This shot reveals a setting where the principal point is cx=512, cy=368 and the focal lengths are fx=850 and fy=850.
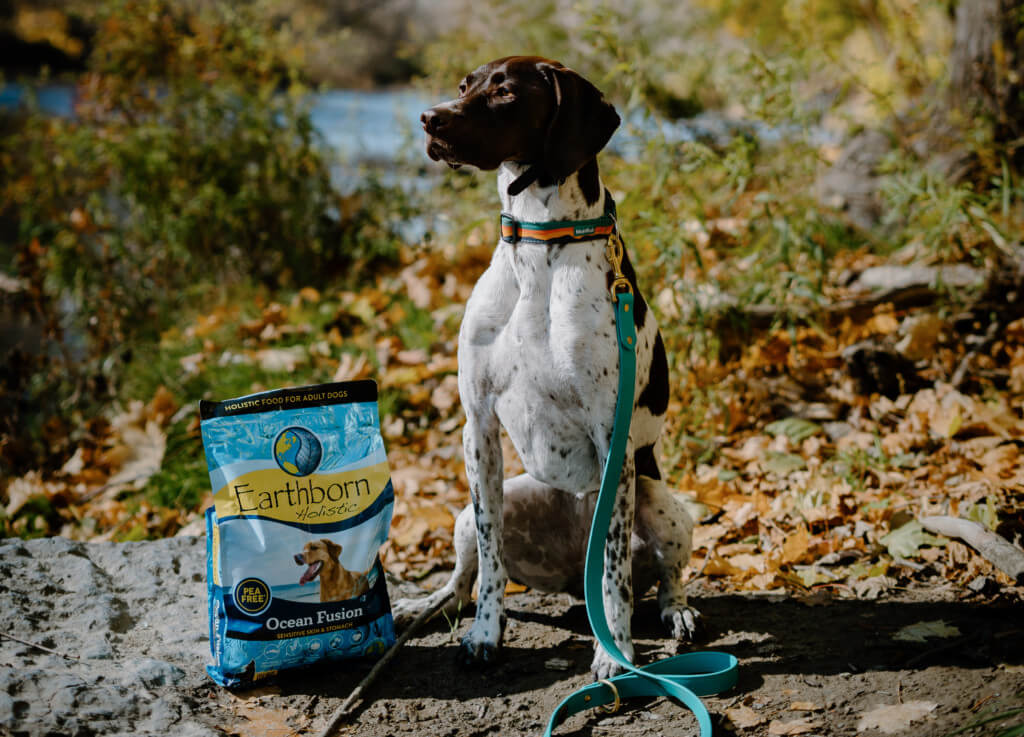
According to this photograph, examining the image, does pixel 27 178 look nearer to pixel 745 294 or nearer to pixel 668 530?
pixel 745 294

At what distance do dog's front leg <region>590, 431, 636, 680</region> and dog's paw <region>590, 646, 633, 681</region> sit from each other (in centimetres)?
2

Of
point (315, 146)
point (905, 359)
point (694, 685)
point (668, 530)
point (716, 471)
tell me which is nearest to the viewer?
point (694, 685)

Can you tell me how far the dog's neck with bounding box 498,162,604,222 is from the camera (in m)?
2.39

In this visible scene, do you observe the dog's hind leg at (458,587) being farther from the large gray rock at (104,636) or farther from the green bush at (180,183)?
the green bush at (180,183)

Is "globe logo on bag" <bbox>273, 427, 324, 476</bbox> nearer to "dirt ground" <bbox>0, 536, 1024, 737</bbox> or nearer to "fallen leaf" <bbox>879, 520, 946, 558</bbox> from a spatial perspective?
"dirt ground" <bbox>0, 536, 1024, 737</bbox>

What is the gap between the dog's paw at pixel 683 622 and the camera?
2.64 meters

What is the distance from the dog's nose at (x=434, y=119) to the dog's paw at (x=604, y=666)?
4.95ft

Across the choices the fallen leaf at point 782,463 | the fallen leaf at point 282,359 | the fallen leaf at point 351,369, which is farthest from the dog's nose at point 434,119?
the fallen leaf at point 282,359

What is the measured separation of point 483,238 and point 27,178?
3754mm

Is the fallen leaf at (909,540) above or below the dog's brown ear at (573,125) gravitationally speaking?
below

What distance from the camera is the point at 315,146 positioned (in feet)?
21.0

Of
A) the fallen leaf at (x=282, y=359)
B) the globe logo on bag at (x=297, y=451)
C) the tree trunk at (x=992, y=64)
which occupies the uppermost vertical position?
the tree trunk at (x=992, y=64)

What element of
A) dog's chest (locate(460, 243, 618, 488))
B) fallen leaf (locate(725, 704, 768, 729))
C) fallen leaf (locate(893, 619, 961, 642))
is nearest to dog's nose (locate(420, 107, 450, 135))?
dog's chest (locate(460, 243, 618, 488))

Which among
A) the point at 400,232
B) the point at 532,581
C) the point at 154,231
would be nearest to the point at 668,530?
the point at 532,581
